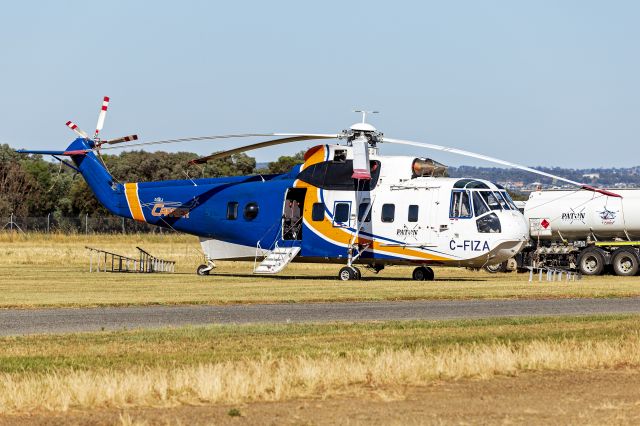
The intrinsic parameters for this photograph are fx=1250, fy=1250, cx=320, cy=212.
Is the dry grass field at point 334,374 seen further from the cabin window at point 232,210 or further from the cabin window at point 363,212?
the cabin window at point 232,210

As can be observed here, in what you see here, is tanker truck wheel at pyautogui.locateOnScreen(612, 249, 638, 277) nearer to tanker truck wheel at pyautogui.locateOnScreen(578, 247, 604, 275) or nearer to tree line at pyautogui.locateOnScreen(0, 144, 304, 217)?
tanker truck wheel at pyautogui.locateOnScreen(578, 247, 604, 275)

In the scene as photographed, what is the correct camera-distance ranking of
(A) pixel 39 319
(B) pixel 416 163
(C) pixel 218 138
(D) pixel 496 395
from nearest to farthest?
(D) pixel 496 395
(A) pixel 39 319
(C) pixel 218 138
(B) pixel 416 163

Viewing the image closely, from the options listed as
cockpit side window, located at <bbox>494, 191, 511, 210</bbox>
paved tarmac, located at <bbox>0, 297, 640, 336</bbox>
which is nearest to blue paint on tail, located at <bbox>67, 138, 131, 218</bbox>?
cockpit side window, located at <bbox>494, 191, 511, 210</bbox>

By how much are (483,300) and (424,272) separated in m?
11.1

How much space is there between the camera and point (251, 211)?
43219mm

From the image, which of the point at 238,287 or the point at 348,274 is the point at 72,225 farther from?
the point at 238,287

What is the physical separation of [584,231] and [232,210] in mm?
14838

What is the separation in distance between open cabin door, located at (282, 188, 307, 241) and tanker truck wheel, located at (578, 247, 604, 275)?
12432 millimetres

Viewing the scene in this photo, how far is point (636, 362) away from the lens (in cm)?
1717

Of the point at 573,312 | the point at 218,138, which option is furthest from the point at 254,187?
the point at 573,312

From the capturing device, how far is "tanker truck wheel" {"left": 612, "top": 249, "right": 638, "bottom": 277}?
1850 inches

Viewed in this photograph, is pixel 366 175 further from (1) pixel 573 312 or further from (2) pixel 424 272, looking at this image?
(1) pixel 573 312

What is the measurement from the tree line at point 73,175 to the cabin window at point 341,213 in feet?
207

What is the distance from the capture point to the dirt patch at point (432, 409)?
12.9 meters
